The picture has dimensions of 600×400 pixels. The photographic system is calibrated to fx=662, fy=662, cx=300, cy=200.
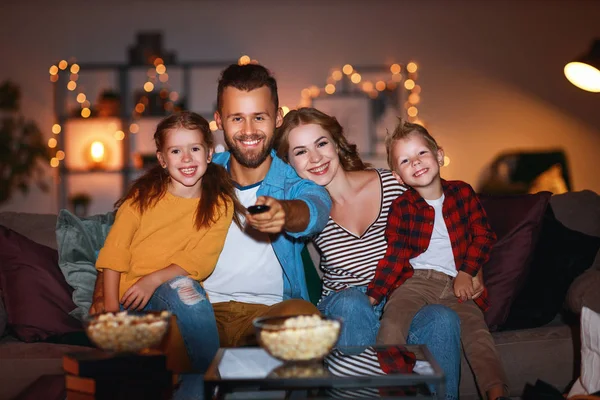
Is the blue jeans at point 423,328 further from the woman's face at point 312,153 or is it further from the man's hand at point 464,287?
the woman's face at point 312,153

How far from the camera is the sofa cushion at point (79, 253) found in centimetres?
247

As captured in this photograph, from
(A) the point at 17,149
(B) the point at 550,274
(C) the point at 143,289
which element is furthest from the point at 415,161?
(A) the point at 17,149

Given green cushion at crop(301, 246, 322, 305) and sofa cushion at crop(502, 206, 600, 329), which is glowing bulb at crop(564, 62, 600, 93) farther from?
green cushion at crop(301, 246, 322, 305)

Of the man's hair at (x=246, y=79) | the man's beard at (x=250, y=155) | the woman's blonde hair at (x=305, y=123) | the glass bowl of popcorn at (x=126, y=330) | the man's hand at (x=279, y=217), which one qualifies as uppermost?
the man's hair at (x=246, y=79)

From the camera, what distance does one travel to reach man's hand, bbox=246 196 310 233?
6.00ft

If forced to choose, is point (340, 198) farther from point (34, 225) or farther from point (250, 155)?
point (34, 225)

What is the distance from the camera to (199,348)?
205 cm

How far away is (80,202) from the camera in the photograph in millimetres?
6184

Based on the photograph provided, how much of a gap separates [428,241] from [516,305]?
18.1 inches

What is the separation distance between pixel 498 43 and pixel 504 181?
1.46 metres

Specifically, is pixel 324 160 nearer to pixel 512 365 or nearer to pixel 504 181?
pixel 512 365

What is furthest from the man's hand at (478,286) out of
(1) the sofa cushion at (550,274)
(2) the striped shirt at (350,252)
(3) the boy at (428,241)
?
(2) the striped shirt at (350,252)

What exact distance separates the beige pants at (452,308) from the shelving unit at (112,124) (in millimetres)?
4248

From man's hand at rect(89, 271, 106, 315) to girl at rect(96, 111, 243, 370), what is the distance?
0.28ft
